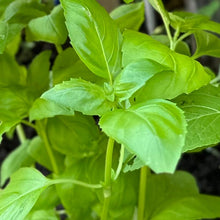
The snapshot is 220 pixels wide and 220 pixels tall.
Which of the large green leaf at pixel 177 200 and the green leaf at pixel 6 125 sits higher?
the green leaf at pixel 6 125

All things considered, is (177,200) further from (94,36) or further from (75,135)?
(94,36)

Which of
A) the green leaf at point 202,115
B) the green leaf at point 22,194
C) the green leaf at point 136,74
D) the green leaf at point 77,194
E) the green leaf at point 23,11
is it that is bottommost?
the green leaf at point 77,194

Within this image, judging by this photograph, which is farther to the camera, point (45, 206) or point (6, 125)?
point (45, 206)

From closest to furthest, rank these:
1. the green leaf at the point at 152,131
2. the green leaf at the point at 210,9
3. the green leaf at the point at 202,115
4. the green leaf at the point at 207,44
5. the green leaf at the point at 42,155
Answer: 1. the green leaf at the point at 152,131
2. the green leaf at the point at 202,115
3. the green leaf at the point at 207,44
4. the green leaf at the point at 42,155
5. the green leaf at the point at 210,9

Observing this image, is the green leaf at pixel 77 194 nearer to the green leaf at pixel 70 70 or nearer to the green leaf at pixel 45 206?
the green leaf at pixel 45 206

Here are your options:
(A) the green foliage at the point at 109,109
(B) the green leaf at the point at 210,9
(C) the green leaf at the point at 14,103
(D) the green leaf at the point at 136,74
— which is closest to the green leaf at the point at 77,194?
(A) the green foliage at the point at 109,109

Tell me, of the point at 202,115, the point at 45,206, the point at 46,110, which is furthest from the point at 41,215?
the point at 202,115
